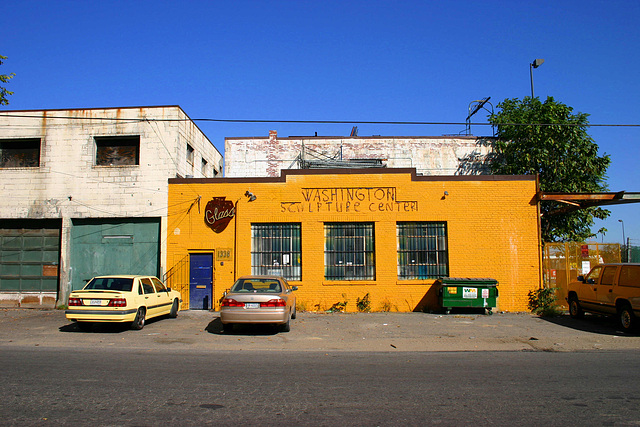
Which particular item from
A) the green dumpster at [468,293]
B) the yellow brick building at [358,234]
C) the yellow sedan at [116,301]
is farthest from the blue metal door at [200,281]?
the green dumpster at [468,293]

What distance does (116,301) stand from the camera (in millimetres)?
11523

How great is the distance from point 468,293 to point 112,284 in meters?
10.8

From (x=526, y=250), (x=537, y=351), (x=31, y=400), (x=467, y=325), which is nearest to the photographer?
(x=31, y=400)

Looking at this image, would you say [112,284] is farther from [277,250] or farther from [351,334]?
[351,334]

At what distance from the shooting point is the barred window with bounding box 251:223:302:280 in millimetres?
16562

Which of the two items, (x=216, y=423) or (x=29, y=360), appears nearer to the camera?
(x=216, y=423)

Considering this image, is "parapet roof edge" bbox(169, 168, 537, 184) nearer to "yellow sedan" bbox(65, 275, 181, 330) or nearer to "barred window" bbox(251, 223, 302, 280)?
"barred window" bbox(251, 223, 302, 280)

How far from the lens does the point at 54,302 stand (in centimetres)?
1716

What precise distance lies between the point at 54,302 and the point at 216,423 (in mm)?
14902

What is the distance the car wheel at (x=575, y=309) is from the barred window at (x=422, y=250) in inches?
157

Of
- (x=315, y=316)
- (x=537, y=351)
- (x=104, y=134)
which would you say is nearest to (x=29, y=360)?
(x=315, y=316)

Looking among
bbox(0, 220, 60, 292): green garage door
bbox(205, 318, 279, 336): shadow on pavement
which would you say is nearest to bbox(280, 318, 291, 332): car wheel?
bbox(205, 318, 279, 336): shadow on pavement

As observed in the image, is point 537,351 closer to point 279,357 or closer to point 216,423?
point 279,357

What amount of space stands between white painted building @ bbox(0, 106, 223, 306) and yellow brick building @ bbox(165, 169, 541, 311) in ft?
3.91
